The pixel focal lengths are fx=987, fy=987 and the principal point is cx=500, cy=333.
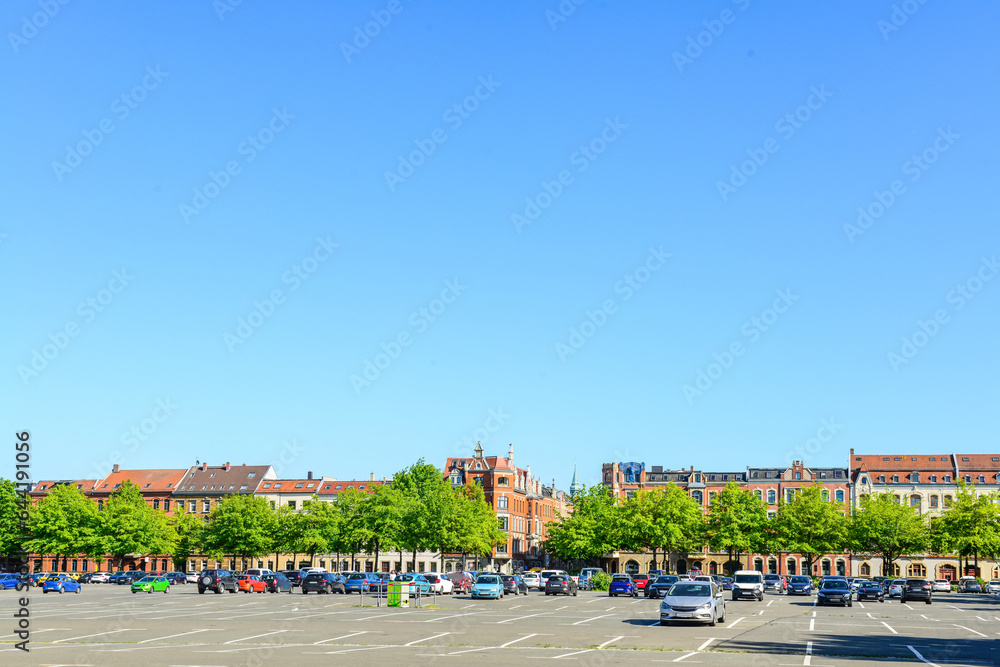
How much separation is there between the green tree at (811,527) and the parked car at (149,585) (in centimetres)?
7069

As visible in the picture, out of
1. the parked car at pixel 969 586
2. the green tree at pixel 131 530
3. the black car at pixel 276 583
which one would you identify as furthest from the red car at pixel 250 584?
the parked car at pixel 969 586

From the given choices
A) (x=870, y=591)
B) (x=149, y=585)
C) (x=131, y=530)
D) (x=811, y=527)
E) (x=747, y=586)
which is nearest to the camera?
(x=747, y=586)

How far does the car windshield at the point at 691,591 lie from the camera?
38969 mm

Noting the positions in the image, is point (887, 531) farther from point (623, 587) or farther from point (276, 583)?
point (276, 583)

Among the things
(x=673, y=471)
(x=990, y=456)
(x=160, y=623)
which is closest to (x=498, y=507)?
(x=673, y=471)

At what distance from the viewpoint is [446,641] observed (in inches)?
1179

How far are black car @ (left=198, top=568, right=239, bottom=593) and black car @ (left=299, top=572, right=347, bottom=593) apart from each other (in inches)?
219

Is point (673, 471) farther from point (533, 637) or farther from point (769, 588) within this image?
point (533, 637)

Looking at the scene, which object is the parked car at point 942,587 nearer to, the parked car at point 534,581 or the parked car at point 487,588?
the parked car at point 534,581

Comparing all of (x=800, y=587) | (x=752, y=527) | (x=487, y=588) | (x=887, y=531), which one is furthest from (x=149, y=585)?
(x=887, y=531)

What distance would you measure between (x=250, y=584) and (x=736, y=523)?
61022 mm

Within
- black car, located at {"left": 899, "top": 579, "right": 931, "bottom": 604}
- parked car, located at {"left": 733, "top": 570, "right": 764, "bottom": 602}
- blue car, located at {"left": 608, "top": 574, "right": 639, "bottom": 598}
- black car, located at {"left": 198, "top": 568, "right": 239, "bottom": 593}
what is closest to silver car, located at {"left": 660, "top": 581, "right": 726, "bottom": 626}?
parked car, located at {"left": 733, "top": 570, "right": 764, "bottom": 602}

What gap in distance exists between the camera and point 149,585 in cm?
7562

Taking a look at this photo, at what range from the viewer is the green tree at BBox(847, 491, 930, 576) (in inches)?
4395
